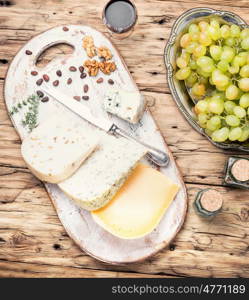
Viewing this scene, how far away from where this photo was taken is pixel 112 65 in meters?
1.38

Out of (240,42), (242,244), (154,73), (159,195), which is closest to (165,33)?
(154,73)

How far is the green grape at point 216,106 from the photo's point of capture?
1229 mm

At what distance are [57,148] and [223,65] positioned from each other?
500mm

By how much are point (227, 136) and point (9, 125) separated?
64 centimetres

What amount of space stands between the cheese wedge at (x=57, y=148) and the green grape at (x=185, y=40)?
368 mm

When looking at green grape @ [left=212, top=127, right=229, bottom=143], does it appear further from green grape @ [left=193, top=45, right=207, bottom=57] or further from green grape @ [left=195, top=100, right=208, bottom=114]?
green grape @ [left=193, top=45, right=207, bottom=57]

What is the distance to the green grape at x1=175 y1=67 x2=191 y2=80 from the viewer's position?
1303mm

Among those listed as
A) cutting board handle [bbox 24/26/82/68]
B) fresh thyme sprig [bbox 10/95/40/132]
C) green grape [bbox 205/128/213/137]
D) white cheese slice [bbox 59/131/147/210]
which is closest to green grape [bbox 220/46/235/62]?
green grape [bbox 205/128/213/137]

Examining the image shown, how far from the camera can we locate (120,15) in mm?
1423

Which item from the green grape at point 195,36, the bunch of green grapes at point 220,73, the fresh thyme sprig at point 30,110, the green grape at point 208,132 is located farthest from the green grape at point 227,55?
the fresh thyme sprig at point 30,110

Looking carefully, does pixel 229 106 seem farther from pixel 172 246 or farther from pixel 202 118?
pixel 172 246

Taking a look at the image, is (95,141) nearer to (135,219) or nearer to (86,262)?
(135,219)

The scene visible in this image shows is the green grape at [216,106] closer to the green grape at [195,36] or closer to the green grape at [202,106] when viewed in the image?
the green grape at [202,106]
